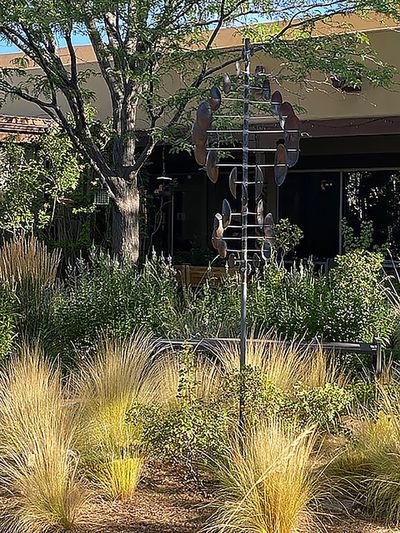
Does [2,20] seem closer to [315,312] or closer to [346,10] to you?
[346,10]

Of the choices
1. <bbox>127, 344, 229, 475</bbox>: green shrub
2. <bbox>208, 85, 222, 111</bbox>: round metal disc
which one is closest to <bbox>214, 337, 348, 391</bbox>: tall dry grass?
<bbox>127, 344, 229, 475</bbox>: green shrub

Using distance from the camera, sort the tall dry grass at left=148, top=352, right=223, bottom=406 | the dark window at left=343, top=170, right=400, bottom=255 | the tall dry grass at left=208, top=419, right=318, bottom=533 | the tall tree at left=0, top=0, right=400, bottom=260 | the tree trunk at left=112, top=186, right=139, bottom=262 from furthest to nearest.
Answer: the dark window at left=343, top=170, right=400, bottom=255
the tree trunk at left=112, top=186, right=139, bottom=262
the tall tree at left=0, top=0, right=400, bottom=260
the tall dry grass at left=148, top=352, right=223, bottom=406
the tall dry grass at left=208, top=419, right=318, bottom=533

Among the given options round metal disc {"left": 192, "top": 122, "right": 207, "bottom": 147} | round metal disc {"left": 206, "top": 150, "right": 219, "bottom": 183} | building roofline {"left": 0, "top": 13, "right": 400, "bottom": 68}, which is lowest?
round metal disc {"left": 206, "top": 150, "right": 219, "bottom": 183}

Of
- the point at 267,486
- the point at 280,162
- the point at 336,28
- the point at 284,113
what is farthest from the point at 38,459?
the point at 336,28

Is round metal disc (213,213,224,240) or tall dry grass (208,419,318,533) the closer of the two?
tall dry grass (208,419,318,533)

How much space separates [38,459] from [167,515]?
2.59ft

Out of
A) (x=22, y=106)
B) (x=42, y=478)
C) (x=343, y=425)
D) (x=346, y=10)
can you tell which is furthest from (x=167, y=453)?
(x=22, y=106)

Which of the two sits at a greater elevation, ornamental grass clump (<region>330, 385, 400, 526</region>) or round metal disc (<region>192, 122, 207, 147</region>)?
round metal disc (<region>192, 122, 207, 147</region>)

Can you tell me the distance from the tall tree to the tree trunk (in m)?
0.01

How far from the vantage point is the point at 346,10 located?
10.2m

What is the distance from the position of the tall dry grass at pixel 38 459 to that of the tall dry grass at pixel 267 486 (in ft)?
2.72

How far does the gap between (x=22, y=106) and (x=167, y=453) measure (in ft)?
40.8

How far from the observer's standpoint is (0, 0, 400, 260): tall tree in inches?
377

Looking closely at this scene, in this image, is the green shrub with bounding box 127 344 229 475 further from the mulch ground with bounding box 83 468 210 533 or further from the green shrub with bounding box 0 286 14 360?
the green shrub with bounding box 0 286 14 360
